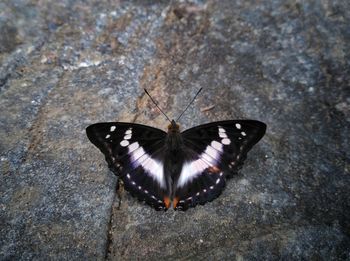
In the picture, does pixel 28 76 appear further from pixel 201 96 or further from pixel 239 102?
pixel 239 102

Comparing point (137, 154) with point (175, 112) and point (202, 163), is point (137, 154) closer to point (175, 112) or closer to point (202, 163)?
point (202, 163)

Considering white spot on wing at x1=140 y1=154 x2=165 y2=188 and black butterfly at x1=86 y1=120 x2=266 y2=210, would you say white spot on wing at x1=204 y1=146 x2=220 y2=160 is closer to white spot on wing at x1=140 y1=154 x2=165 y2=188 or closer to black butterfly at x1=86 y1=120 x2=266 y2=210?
black butterfly at x1=86 y1=120 x2=266 y2=210

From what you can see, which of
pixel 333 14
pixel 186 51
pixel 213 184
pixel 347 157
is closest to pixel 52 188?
pixel 213 184

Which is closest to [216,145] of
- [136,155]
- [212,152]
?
[212,152]

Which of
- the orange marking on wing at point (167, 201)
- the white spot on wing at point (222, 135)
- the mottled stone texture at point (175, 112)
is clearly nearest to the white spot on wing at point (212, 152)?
the white spot on wing at point (222, 135)

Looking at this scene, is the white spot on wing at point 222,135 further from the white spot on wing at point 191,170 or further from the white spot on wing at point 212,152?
the white spot on wing at point 191,170

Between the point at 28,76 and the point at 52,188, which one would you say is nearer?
the point at 52,188
